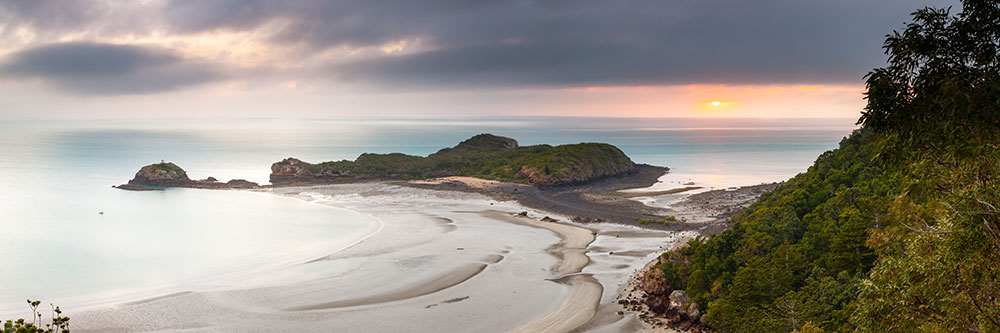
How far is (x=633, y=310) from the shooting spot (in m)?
25.5

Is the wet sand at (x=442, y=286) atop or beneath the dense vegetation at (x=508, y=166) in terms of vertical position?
beneath

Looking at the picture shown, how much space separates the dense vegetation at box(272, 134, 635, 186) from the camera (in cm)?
7956

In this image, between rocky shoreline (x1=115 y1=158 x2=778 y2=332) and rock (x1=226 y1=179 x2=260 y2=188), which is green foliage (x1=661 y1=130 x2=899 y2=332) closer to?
rocky shoreline (x1=115 y1=158 x2=778 y2=332)

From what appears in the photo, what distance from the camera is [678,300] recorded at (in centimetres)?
2373

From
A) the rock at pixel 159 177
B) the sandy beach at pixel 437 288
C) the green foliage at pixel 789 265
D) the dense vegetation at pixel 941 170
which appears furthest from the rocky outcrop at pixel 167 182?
the dense vegetation at pixel 941 170

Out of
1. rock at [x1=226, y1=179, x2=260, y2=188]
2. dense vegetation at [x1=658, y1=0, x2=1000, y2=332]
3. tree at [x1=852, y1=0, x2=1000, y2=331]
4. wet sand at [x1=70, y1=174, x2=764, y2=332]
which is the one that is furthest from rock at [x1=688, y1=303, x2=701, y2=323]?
rock at [x1=226, y1=179, x2=260, y2=188]

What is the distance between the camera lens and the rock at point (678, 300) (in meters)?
23.4

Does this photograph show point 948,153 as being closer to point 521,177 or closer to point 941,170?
point 941,170

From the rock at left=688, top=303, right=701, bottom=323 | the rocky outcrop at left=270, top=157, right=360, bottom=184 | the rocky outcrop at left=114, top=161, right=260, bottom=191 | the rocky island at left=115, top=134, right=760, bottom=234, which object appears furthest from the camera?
the rocky outcrop at left=270, top=157, right=360, bottom=184

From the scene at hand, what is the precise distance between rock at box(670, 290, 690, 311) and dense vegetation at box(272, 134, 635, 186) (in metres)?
52.6

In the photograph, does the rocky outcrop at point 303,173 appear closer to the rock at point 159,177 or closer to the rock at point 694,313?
the rock at point 159,177

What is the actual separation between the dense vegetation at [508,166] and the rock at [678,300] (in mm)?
52603

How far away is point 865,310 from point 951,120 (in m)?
3.36

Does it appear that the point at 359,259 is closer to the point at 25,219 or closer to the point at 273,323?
the point at 273,323
